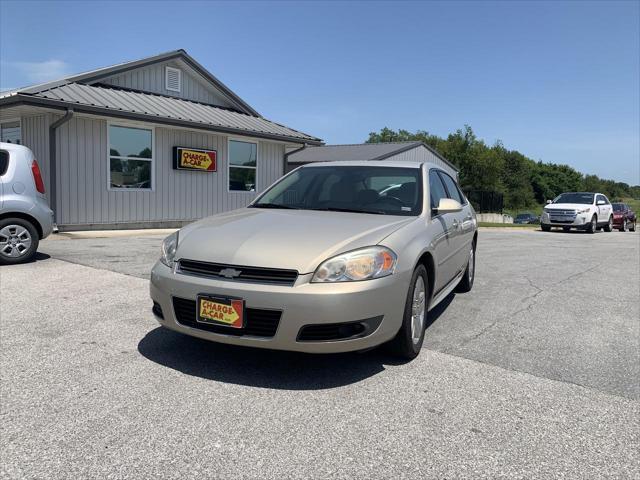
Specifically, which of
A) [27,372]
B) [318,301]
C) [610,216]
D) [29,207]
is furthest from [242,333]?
[610,216]

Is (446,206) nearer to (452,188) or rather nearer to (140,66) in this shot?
(452,188)

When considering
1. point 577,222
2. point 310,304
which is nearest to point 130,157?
point 310,304

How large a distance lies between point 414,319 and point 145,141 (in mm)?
11913

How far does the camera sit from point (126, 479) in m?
2.30

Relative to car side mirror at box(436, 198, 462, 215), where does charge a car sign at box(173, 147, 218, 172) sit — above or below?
above

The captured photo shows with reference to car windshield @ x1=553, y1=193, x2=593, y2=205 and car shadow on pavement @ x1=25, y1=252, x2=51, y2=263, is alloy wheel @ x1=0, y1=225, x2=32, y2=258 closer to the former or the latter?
car shadow on pavement @ x1=25, y1=252, x2=51, y2=263

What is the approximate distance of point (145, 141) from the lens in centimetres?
1405

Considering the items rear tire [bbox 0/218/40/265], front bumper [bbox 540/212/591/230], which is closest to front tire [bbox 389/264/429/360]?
rear tire [bbox 0/218/40/265]

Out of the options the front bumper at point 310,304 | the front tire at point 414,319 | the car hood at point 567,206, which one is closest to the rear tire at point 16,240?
the front bumper at point 310,304

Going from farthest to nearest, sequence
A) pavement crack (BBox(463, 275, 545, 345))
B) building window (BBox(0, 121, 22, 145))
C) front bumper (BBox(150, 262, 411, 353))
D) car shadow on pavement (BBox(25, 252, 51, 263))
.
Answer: building window (BBox(0, 121, 22, 145))
car shadow on pavement (BBox(25, 252, 51, 263))
pavement crack (BBox(463, 275, 545, 345))
front bumper (BBox(150, 262, 411, 353))

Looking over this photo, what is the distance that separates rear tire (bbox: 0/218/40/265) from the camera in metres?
7.57

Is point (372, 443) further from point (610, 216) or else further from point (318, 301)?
Result: point (610, 216)

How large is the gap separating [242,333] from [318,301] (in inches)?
21.2

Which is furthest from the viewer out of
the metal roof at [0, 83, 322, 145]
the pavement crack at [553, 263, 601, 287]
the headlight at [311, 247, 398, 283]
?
the metal roof at [0, 83, 322, 145]
